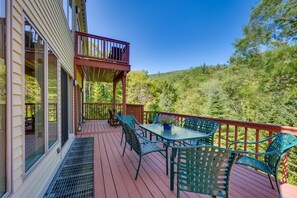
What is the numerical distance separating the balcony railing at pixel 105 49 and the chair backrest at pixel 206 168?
201 inches

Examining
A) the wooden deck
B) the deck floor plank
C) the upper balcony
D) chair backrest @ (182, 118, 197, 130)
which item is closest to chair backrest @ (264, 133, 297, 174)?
the wooden deck

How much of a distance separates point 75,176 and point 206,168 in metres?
2.16

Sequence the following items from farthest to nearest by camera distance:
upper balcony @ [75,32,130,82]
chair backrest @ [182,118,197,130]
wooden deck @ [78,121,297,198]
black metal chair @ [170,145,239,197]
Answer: upper balcony @ [75,32,130,82] < chair backrest @ [182,118,197,130] < wooden deck @ [78,121,297,198] < black metal chair @ [170,145,239,197]

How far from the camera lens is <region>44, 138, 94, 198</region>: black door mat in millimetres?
2027

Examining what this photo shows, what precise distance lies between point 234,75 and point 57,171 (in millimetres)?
14420

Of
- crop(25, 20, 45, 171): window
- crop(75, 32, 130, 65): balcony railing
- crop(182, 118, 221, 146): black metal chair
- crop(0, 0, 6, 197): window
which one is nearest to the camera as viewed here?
crop(0, 0, 6, 197): window

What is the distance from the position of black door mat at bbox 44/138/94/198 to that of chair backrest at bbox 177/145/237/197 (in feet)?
4.53

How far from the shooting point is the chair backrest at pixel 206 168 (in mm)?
1440

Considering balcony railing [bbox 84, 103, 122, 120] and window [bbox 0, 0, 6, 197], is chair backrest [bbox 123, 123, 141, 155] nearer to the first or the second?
window [bbox 0, 0, 6, 197]

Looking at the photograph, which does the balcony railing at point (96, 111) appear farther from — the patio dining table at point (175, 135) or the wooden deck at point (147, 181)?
the patio dining table at point (175, 135)

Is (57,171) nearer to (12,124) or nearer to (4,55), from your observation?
(12,124)

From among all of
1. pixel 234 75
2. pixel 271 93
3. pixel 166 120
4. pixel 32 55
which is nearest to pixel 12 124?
pixel 32 55

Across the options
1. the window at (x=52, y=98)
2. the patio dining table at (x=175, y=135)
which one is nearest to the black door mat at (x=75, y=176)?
the window at (x=52, y=98)

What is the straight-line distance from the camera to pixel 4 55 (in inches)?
46.9
